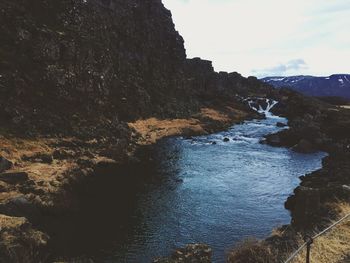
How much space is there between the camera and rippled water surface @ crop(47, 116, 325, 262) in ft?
111

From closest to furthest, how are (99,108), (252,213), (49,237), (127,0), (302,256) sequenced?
1. (302,256)
2. (49,237)
3. (252,213)
4. (99,108)
5. (127,0)

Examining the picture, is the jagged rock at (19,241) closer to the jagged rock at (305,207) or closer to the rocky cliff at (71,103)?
the rocky cliff at (71,103)

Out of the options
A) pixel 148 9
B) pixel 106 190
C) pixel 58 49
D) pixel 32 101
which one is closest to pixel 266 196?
pixel 106 190

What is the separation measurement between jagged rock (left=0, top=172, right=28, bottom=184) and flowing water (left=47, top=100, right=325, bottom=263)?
24.5 feet

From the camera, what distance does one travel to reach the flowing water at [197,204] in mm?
33812

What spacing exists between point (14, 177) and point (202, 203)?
62.8 feet

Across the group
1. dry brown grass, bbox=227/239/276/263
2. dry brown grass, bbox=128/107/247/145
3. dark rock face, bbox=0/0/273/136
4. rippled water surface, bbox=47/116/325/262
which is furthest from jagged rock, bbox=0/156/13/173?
dry brown grass, bbox=128/107/247/145

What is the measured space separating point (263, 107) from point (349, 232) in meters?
162

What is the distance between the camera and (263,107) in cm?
17838

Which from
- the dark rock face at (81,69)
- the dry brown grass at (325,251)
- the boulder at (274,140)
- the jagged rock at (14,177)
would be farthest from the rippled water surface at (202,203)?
the dark rock face at (81,69)

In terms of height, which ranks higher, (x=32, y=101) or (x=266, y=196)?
(x=32, y=101)

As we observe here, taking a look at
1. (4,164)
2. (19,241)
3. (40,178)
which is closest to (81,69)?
(4,164)

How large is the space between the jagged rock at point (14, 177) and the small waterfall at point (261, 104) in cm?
13688

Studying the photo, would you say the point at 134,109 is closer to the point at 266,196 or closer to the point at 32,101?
the point at 32,101
